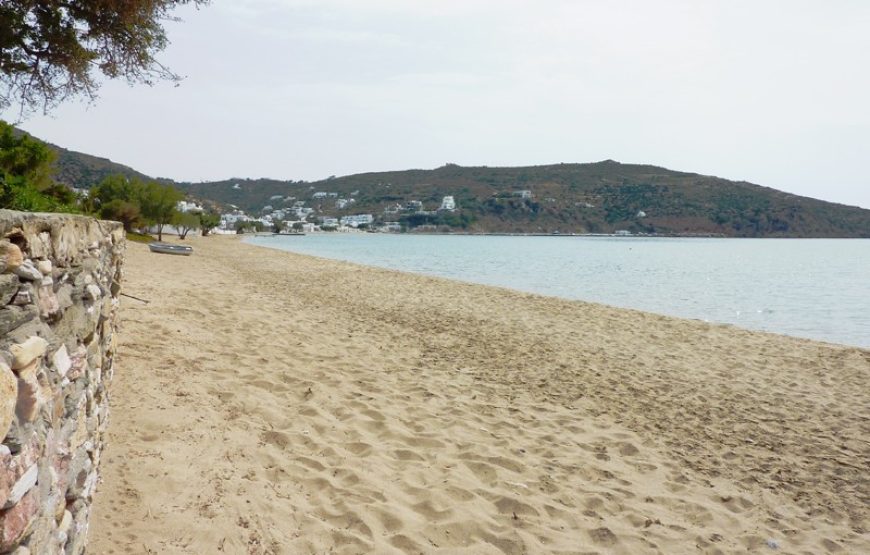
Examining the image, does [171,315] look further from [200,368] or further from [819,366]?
[819,366]

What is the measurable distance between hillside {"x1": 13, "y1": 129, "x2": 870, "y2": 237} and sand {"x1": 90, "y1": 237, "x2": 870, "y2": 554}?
9509cm

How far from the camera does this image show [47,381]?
1980mm

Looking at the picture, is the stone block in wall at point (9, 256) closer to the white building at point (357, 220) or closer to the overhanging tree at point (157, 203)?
the overhanging tree at point (157, 203)

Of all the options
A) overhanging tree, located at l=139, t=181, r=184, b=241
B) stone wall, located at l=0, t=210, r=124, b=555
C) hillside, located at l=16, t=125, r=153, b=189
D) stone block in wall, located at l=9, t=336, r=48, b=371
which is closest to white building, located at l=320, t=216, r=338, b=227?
hillside, located at l=16, t=125, r=153, b=189

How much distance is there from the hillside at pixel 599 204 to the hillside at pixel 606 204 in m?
0.20

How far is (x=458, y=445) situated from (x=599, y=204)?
12379cm

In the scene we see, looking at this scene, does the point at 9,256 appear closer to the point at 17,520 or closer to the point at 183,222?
the point at 17,520

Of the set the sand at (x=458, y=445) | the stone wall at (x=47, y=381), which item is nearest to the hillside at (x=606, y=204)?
the sand at (x=458, y=445)

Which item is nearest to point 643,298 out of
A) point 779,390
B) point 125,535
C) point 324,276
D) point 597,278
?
point 597,278

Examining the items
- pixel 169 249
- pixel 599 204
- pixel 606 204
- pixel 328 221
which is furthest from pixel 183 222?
pixel 328 221

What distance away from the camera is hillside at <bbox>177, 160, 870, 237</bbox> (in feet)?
372

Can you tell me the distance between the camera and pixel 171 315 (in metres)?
8.61

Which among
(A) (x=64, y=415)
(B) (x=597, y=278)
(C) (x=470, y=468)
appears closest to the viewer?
(A) (x=64, y=415)

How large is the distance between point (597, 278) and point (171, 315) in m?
28.7
